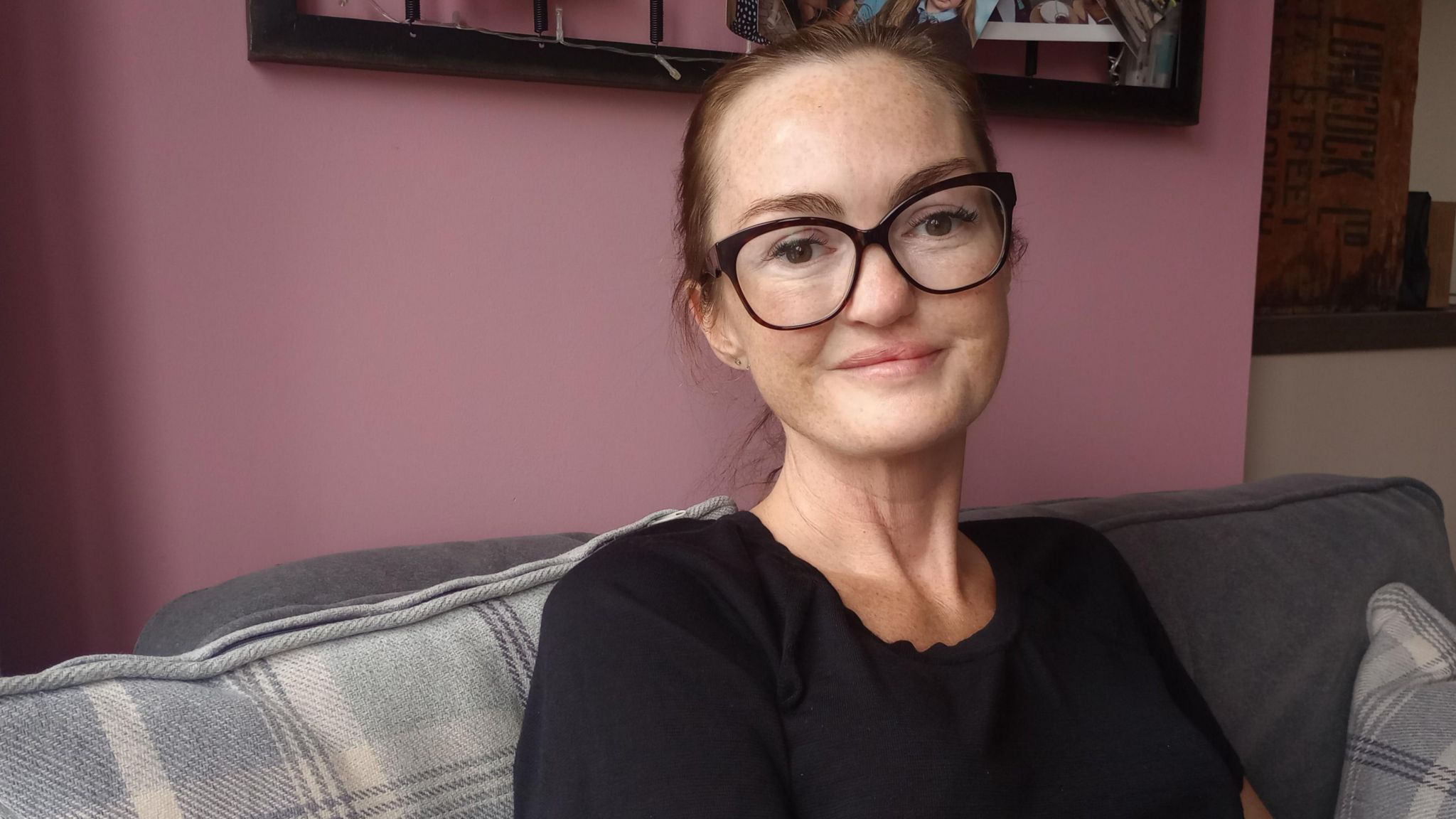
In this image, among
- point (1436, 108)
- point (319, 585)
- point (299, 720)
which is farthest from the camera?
point (1436, 108)

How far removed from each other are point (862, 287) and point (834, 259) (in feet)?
0.13

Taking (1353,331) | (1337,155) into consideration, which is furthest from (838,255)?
(1337,155)

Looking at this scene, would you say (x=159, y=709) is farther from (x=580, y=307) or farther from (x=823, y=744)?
(x=580, y=307)

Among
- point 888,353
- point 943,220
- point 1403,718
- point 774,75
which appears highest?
point 774,75

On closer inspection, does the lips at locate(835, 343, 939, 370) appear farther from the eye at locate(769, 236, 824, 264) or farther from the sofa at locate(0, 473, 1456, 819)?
the sofa at locate(0, 473, 1456, 819)

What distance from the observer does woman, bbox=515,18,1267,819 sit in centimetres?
80

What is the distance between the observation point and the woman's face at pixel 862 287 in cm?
90

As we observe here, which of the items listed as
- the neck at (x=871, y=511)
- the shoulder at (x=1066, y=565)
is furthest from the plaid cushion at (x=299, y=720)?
the shoulder at (x=1066, y=565)

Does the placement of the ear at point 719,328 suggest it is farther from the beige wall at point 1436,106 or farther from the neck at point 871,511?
the beige wall at point 1436,106

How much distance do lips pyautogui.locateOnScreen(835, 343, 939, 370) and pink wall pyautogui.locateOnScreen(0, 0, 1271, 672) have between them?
23.9 inches

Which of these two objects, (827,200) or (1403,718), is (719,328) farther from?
(1403,718)

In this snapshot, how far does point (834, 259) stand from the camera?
2.99ft

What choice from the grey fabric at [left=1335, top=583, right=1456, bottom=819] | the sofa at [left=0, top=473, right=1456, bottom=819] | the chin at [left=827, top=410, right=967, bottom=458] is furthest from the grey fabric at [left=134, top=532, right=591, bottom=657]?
the grey fabric at [left=1335, top=583, right=1456, bottom=819]

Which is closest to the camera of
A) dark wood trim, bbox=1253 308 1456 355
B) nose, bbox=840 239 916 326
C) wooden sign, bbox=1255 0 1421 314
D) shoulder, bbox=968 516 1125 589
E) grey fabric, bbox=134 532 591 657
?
nose, bbox=840 239 916 326
